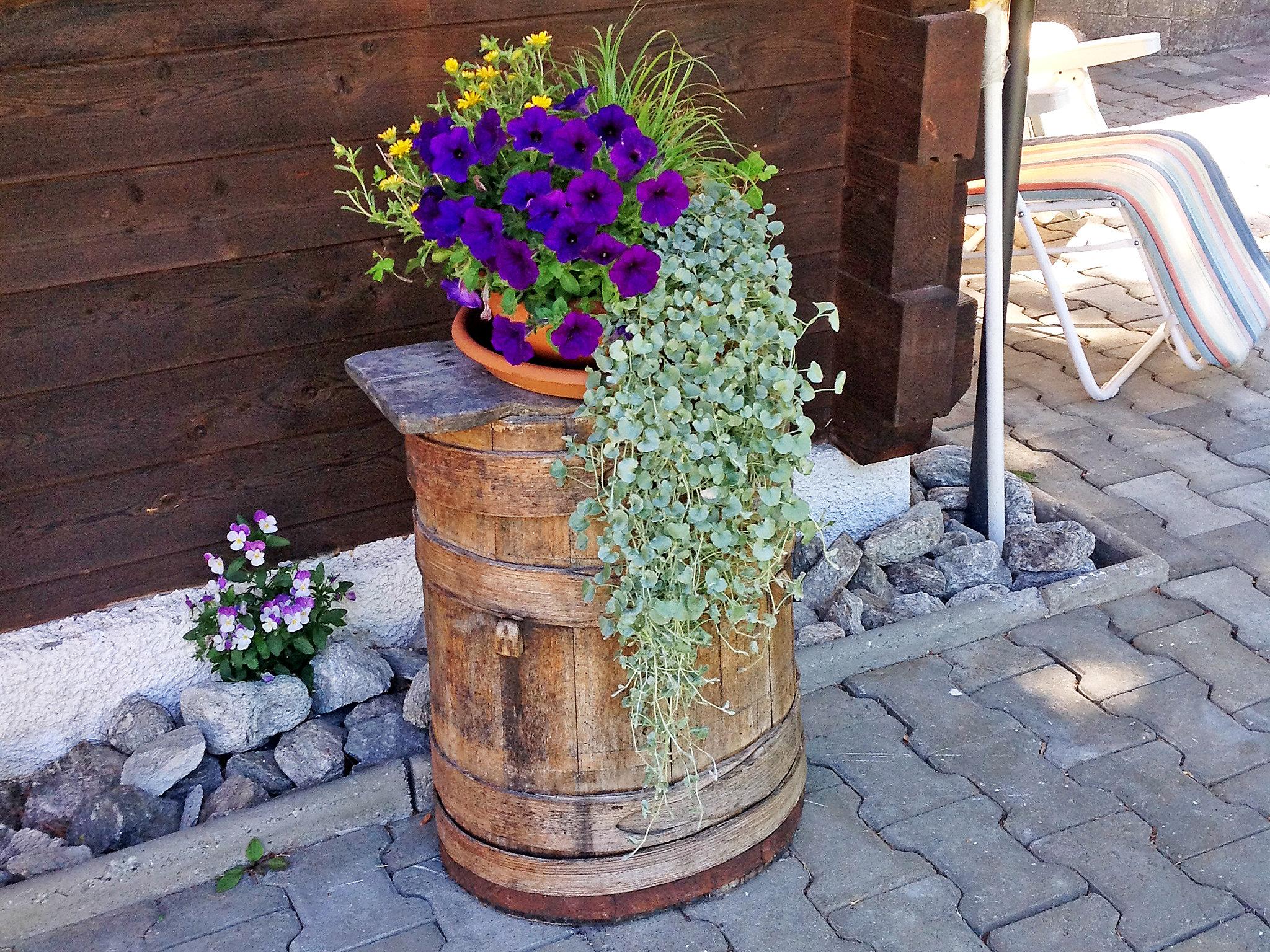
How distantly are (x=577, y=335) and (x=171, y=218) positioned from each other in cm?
101

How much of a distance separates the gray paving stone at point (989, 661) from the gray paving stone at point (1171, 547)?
1.75 feet

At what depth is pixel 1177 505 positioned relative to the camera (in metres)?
3.70

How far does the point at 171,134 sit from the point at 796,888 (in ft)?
5.95

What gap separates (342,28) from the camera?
257 cm

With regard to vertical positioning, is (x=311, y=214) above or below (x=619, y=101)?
below

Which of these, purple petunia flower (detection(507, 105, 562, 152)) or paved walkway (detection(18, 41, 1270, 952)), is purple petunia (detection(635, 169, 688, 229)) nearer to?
purple petunia flower (detection(507, 105, 562, 152))

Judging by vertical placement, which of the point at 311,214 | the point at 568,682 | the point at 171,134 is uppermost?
the point at 171,134

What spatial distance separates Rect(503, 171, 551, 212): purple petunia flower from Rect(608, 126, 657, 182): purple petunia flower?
0.11 metres

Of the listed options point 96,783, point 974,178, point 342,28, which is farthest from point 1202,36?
point 96,783

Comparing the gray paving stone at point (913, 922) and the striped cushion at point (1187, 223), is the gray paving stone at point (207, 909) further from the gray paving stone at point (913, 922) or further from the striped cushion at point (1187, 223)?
the striped cushion at point (1187, 223)

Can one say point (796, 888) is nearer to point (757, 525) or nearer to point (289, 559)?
point (757, 525)

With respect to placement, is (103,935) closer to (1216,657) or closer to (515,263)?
(515,263)

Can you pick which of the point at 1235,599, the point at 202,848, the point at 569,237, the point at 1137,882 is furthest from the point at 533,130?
the point at 1235,599

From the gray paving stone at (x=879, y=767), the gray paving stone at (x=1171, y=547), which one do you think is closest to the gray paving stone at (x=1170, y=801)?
the gray paving stone at (x=879, y=767)
